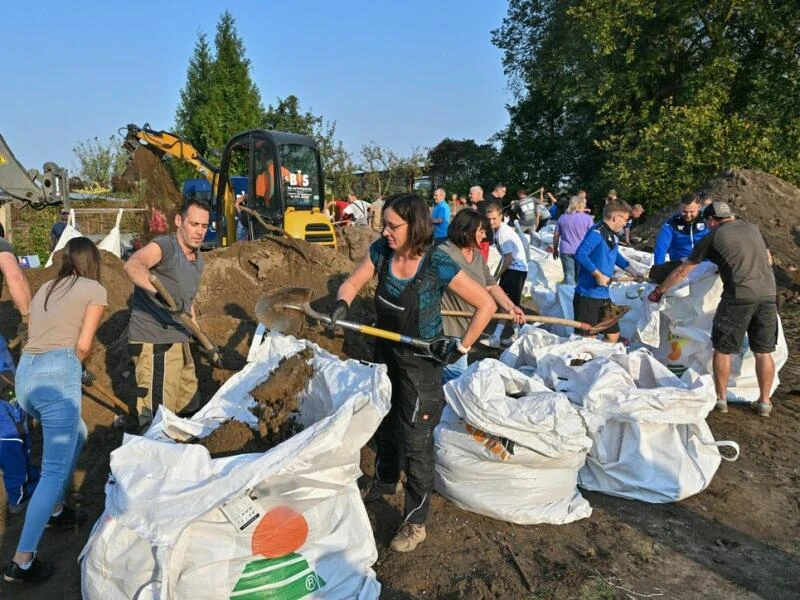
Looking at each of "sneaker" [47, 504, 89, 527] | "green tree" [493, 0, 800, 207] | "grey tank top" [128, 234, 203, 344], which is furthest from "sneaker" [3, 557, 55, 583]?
"green tree" [493, 0, 800, 207]

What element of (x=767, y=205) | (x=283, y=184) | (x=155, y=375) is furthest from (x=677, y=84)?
(x=155, y=375)

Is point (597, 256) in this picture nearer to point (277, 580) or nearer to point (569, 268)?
point (569, 268)

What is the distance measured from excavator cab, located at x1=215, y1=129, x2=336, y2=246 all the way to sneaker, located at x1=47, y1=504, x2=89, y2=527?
510cm

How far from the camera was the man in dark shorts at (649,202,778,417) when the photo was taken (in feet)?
A: 14.2

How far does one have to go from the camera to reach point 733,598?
248 cm

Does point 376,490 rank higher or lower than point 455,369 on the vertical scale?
lower

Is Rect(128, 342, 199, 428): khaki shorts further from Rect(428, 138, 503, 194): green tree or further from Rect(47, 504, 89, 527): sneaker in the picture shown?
Rect(428, 138, 503, 194): green tree

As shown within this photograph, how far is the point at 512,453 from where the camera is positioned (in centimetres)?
293

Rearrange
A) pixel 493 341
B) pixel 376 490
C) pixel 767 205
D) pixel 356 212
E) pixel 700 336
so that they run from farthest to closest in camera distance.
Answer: pixel 356 212, pixel 767 205, pixel 493 341, pixel 700 336, pixel 376 490

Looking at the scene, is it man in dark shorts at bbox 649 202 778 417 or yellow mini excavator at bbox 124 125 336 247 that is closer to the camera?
man in dark shorts at bbox 649 202 778 417

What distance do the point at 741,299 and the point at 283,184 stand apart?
5736 mm

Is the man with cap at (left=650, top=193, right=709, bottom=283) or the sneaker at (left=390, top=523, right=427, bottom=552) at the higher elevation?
the man with cap at (left=650, top=193, right=709, bottom=283)

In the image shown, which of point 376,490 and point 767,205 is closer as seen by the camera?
point 376,490

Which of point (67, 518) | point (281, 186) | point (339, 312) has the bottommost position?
point (67, 518)
